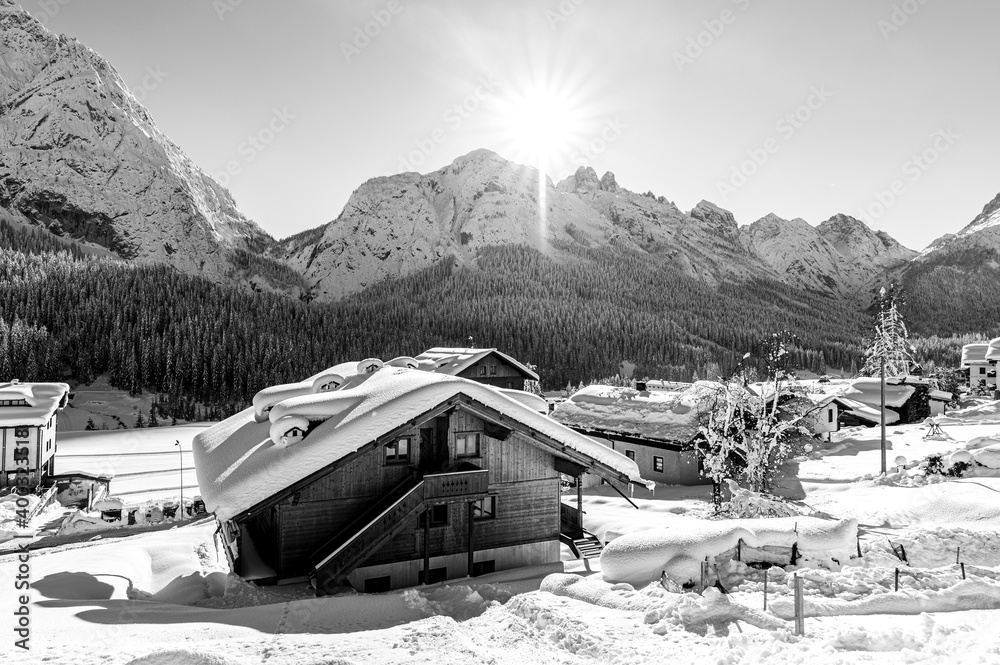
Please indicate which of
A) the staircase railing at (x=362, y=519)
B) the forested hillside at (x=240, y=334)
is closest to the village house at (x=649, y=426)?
the staircase railing at (x=362, y=519)

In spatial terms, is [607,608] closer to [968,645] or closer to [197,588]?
[968,645]

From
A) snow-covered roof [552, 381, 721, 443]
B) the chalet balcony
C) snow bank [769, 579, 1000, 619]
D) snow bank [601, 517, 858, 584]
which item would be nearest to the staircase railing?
the chalet balcony

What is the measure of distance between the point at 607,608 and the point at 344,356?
130 meters

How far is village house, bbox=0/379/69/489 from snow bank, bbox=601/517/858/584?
147ft

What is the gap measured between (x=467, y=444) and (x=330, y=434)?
4.68m

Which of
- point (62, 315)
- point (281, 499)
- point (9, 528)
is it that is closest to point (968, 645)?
point (281, 499)

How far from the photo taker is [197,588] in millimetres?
16594

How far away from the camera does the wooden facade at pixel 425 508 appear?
634 inches

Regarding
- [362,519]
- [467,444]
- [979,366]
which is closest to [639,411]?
[467,444]

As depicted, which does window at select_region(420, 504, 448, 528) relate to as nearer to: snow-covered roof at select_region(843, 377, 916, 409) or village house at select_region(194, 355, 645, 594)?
village house at select_region(194, 355, 645, 594)

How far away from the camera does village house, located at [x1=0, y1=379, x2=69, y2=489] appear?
42000mm

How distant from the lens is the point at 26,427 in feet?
139

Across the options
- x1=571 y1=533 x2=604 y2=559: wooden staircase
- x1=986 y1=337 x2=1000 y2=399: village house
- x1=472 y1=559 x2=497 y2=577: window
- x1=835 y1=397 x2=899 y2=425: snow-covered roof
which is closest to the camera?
x1=472 y1=559 x2=497 y2=577: window

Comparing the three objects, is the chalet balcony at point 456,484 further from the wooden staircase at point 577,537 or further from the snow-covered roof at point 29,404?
the snow-covered roof at point 29,404
